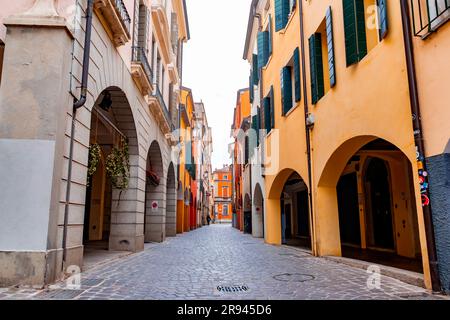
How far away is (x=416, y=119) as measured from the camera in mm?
5254

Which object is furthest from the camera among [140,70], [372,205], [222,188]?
[222,188]

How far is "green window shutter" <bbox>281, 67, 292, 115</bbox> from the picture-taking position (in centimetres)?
1244

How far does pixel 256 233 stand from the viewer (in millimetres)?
19969

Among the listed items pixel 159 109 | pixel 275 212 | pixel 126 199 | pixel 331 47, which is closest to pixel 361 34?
pixel 331 47

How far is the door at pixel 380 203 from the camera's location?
11.1 metres

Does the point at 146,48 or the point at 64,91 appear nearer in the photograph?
the point at 64,91

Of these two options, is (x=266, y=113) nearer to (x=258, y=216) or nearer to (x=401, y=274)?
(x=258, y=216)

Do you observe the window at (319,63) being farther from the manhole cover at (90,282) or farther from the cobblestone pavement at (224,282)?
the manhole cover at (90,282)

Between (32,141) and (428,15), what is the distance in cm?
596

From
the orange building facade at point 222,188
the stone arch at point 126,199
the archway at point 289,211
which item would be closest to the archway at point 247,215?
the archway at point 289,211

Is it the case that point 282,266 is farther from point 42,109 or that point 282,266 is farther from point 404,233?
point 42,109
